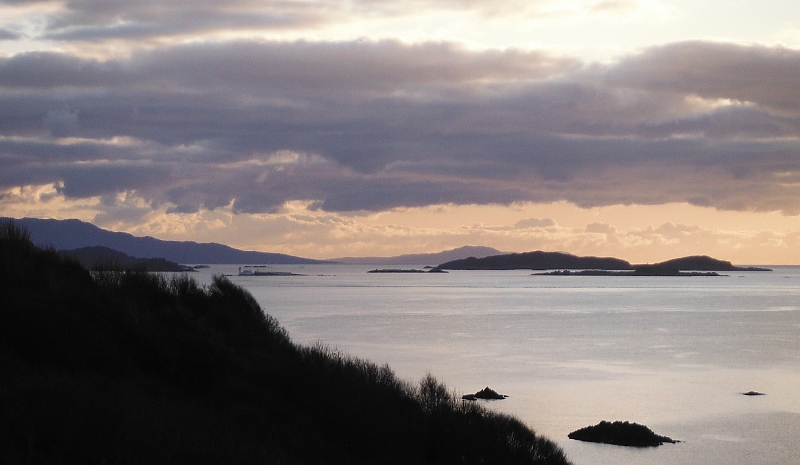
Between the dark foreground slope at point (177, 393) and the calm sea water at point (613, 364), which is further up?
the dark foreground slope at point (177, 393)

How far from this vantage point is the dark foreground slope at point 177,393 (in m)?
10.6

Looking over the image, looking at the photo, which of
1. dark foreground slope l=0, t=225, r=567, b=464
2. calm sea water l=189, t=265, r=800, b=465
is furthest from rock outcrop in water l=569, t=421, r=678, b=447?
dark foreground slope l=0, t=225, r=567, b=464

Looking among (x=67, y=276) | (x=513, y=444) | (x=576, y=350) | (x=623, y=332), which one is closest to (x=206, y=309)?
(x=67, y=276)

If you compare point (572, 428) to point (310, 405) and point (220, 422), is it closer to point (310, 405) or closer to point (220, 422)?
point (310, 405)

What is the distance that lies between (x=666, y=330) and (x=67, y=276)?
192 ft

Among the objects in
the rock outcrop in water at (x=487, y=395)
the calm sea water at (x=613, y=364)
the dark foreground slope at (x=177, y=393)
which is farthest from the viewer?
the rock outcrop in water at (x=487, y=395)

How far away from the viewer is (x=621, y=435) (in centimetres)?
2527

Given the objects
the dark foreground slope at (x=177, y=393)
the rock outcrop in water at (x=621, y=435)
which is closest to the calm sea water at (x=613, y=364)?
the rock outcrop in water at (x=621, y=435)

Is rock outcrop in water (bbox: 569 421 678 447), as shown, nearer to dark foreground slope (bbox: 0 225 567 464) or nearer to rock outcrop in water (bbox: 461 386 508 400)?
rock outcrop in water (bbox: 461 386 508 400)

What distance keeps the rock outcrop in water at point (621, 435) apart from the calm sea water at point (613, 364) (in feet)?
1.59

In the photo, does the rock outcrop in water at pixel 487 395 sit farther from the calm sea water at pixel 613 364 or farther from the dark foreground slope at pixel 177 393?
the dark foreground slope at pixel 177 393

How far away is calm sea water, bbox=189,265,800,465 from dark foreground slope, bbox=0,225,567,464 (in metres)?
7.88

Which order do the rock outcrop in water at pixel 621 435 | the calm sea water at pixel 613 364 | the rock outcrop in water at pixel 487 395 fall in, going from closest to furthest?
the rock outcrop in water at pixel 621 435 < the calm sea water at pixel 613 364 < the rock outcrop in water at pixel 487 395

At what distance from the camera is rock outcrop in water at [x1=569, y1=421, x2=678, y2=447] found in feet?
82.0
